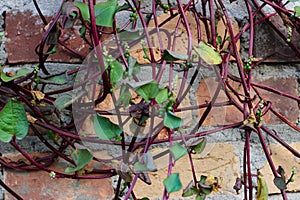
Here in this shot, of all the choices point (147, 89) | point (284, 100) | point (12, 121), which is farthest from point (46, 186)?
point (284, 100)

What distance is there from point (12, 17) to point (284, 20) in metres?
0.36

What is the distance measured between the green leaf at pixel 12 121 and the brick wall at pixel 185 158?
0.31 ft

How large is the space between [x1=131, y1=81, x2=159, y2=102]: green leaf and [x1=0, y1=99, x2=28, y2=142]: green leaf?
14cm

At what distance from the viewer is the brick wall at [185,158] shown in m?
0.60

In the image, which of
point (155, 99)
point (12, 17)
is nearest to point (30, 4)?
point (12, 17)

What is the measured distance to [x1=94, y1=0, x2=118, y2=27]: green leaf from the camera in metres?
0.48

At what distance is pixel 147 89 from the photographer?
447 mm

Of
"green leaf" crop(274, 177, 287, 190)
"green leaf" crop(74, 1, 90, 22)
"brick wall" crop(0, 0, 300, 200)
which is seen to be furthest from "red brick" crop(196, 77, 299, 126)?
"green leaf" crop(74, 1, 90, 22)

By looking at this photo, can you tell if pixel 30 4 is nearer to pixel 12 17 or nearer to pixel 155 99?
pixel 12 17

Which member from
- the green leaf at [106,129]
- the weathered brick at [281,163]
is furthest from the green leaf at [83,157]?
the weathered brick at [281,163]

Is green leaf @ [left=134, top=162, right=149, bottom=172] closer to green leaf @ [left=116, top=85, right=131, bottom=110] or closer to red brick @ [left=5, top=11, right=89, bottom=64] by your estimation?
green leaf @ [left=116, top=85, right=131, bottom=110]

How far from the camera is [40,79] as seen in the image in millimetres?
540

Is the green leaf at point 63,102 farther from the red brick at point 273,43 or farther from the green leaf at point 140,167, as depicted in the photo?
the red brick at point 273,43

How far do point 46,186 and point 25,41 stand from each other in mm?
189
